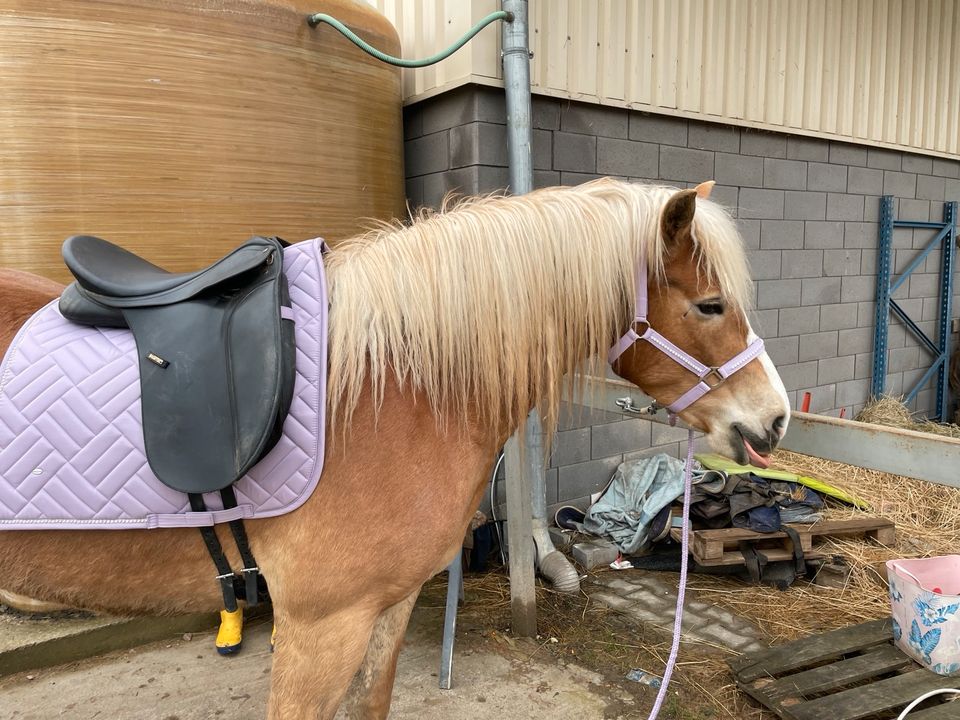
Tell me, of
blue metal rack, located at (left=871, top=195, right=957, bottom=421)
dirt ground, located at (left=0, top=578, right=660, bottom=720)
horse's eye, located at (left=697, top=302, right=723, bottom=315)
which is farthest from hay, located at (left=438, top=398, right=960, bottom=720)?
blue metal rack, located at (left=871, top=195, right=957, bottom=421)

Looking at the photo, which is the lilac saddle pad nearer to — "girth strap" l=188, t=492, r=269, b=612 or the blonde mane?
"girth strap" l=188, t=492, r=269, b=612

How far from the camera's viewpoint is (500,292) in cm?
128

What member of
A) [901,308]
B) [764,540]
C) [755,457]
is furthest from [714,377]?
[901,308]

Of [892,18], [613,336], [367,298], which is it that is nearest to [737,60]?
[892,18]

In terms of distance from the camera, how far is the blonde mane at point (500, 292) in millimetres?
1268

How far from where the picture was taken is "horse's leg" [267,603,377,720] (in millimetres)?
1211

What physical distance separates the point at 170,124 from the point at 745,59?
362cm

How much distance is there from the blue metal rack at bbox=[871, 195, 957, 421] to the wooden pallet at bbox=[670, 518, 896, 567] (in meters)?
2.79

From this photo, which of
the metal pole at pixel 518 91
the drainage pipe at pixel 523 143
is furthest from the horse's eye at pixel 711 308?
the metal pole at pixel 518 91

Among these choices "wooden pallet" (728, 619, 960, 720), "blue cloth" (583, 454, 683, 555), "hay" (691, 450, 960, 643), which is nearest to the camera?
"wooden pallet" (728, 619, 960, 720)

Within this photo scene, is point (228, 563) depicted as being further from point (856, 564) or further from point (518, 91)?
point (856, 564)

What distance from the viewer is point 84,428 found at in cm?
116

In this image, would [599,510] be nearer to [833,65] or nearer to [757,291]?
[757,291]

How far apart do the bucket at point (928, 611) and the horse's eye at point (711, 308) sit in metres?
1.54
